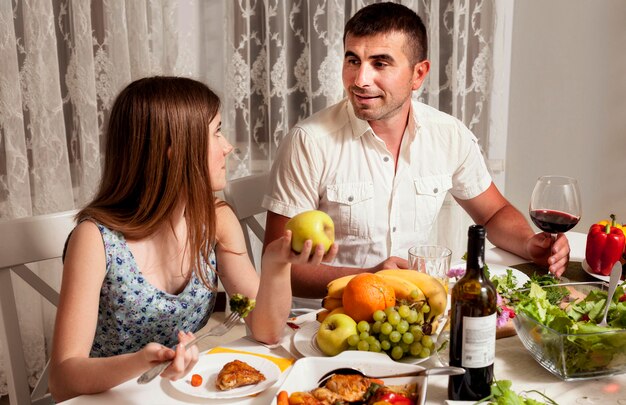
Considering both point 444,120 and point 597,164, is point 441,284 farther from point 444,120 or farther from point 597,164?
point 597,164

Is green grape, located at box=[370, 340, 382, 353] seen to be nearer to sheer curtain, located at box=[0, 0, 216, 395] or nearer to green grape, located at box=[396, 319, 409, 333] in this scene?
green grape, located at box=[396, 319, 409, 333]

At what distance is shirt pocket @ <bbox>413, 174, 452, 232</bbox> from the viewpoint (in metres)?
2.11

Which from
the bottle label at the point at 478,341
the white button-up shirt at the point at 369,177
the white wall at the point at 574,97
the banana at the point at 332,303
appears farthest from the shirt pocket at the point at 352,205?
the white wall at the point at 574,97

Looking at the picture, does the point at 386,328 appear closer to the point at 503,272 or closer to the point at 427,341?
the point at 427,341

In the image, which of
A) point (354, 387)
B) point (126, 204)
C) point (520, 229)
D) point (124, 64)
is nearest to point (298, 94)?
point (124, 64)

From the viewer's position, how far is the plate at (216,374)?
1097 mm

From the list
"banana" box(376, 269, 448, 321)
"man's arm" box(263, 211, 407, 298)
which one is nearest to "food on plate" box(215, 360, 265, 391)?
"banana" box(376, 269, 448, 321)

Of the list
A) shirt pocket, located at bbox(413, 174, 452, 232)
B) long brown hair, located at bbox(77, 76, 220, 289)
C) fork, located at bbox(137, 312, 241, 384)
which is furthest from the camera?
shirt pocket, located at bbox(413, 174, 452, 232)

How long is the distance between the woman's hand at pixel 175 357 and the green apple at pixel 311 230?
26cm

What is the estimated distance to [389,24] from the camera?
79.4 inches

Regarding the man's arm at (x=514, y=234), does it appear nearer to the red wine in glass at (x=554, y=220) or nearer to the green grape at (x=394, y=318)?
the red wine in glass at (x=554, y=220)

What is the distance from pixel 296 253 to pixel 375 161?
2.83 feet

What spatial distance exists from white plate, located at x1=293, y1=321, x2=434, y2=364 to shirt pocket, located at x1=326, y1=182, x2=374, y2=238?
722 mm

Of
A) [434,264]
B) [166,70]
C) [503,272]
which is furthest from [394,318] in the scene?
[166,70]
